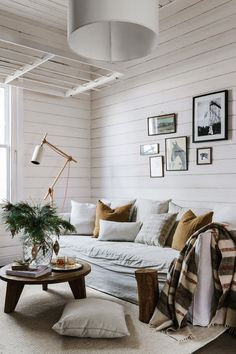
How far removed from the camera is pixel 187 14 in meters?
3.90

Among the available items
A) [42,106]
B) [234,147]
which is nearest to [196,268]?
[234,147]

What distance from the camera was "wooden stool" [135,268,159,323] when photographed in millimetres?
2545

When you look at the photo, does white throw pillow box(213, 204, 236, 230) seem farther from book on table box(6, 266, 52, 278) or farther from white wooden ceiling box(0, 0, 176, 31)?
white wooden ceiling box(0, 0, 176, 31)

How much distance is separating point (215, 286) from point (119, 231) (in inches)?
57.6

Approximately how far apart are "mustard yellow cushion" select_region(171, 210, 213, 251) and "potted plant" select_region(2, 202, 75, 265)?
107 cm

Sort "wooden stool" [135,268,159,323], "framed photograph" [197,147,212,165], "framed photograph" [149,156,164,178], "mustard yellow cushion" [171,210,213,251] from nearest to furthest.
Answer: "wooden stool" [135,268,159,323] → "mustard yellow cushion" [171,210,213,251] → "framed photograph" [197,147,212,165] → "framed photograph" [149,156,164,178]

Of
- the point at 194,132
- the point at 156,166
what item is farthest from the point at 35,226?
the point at 194,132

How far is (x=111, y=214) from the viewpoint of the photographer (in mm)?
3955

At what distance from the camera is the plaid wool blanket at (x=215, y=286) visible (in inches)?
92.5

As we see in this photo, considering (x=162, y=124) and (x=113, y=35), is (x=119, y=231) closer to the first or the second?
(x=162, y=124)

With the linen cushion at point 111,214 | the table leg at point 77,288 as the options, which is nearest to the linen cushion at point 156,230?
the linen cushion at point 111,214

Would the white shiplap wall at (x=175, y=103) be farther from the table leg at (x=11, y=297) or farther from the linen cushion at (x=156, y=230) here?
the table leg at (x=11, y=297)

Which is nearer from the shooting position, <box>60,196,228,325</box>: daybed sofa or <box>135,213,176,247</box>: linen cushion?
<box>60,196,228,325</box>: daybed sofa

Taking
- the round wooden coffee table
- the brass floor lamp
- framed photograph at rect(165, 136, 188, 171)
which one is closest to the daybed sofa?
the round wooden coffee table
